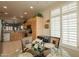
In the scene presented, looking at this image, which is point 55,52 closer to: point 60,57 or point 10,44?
point 60,57

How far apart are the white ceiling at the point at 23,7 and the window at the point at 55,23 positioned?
0.21m

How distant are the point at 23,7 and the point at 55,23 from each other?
27.5 inches

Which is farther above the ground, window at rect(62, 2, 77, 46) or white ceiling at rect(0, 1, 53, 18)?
white ceiling at rect(0, 1, 53, 18)

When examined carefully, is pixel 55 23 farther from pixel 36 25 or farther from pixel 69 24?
pixel 36 25

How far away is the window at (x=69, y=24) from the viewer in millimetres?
2104

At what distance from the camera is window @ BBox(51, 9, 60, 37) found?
7.20 feet

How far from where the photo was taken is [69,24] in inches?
84.4

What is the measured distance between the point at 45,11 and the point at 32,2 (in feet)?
1.03

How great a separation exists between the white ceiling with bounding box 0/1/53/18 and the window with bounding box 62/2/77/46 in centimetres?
36

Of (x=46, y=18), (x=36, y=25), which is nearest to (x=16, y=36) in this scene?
(x=36, y=25)

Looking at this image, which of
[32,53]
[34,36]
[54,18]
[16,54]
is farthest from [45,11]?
[16,54]

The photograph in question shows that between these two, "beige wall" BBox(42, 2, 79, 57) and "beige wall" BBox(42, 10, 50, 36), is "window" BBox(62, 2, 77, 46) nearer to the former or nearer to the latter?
"beige wall" BBox(42, 2, 79, 57)

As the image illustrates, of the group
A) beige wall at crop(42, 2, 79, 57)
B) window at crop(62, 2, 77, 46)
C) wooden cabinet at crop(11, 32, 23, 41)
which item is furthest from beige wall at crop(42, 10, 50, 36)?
wooden cabinet at crop(11, 32, 23, 41)

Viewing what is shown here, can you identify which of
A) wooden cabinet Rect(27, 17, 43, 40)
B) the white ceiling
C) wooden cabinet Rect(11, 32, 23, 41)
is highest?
the white ceiling
